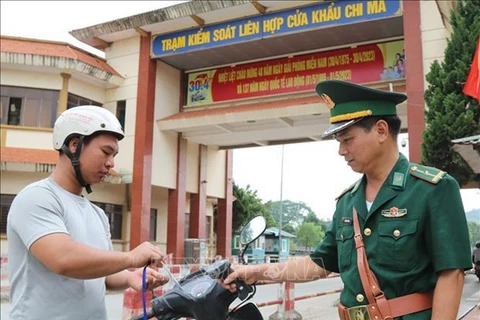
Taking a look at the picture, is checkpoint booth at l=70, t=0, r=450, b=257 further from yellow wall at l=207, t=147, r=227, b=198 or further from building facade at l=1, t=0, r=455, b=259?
yellow wall at l=207, t=147, r=227, b=198

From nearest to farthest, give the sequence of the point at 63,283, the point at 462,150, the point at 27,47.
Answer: the point at 63,283, the point at 462,150, the point at 27,47

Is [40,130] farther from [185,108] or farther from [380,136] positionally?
[380,136]

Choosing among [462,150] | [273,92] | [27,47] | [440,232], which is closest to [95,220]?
[440,232]

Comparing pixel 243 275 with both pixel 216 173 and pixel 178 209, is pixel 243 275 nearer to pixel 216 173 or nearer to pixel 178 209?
pixel 178 209

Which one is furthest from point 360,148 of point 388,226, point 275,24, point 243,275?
point 275,24

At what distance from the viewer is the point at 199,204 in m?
18.9

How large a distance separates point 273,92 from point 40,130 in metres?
7.16

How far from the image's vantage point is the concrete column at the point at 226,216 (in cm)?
2042

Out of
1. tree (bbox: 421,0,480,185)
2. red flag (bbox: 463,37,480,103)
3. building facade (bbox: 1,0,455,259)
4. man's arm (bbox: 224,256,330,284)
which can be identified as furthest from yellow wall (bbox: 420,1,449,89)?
man's arm (bbox: 224,256,330,284)

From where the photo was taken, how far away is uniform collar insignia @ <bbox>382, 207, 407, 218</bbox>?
176 centimetres

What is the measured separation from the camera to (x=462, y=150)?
700 cm

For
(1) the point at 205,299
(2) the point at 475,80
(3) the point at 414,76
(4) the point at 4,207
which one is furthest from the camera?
(4) the point at 4,207

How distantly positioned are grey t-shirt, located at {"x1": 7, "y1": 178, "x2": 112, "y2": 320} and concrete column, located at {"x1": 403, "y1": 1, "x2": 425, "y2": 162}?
430 inches

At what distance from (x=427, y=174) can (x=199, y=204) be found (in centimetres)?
1733
